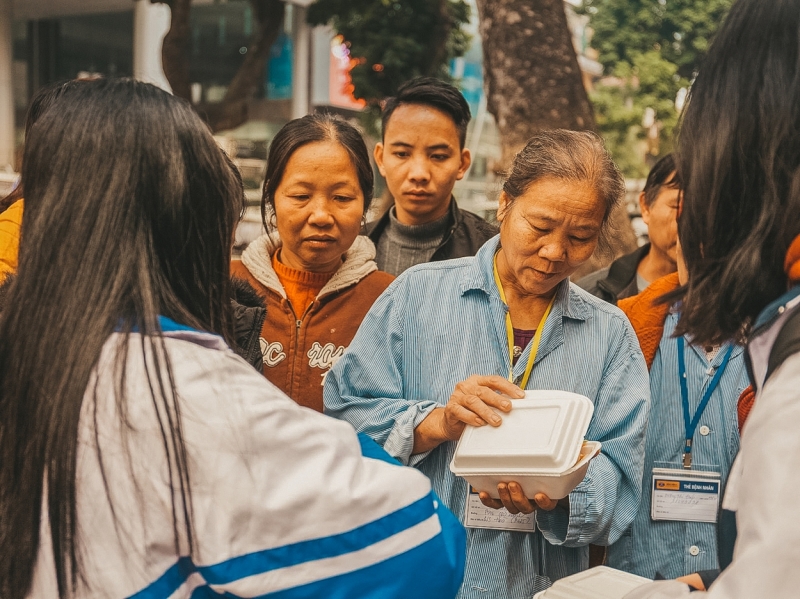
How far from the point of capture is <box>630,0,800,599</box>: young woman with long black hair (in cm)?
119

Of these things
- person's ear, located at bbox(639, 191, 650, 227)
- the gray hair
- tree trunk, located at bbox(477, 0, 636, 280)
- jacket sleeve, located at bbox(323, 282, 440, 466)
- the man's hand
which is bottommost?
the man's hand

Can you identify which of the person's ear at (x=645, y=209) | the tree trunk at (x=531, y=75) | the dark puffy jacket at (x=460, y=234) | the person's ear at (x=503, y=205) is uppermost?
the tree trunk at (x=531, y=75)

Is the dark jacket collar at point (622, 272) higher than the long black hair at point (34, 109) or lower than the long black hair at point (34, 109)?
lower

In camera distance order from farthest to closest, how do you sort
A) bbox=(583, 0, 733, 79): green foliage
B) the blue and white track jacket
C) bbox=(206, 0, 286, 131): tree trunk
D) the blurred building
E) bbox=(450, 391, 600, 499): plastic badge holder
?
1. the blurred building
2. bbox=(583, 0, 733, 79): green foliage
3. bbox=(206, 0, 286, 131): tree trunk
4. bbox=(450, 391, 600, 499): plastic badge holder
5. the blue and white track jacket

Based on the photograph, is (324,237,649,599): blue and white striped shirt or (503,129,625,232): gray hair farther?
(503,129,625,232): gray hair

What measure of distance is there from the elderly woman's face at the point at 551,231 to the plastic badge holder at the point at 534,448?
1.40 feet

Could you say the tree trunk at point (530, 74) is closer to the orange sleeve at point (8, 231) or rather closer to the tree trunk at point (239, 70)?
the tree trunk at point (239, 70)

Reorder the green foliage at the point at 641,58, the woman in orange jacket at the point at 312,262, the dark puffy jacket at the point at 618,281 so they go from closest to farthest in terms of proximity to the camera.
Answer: the woman in orange jacket at the point at 312,262, the dark puffy jacket at the point at 618,281, the green foliage at the point at 641,58

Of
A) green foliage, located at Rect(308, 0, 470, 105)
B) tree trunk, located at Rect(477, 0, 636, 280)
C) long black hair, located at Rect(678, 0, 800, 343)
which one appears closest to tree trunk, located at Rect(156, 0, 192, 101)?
green foliage, located at Rect(308, 0, 470, 105)

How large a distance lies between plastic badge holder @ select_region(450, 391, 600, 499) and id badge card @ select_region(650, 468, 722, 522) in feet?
2.21

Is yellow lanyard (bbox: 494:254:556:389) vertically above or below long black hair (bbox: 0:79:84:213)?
below

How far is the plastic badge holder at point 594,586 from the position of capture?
1.65 meters

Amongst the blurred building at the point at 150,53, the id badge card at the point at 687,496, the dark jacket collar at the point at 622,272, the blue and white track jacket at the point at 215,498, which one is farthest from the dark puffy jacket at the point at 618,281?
the blurred building at the point at 150,53

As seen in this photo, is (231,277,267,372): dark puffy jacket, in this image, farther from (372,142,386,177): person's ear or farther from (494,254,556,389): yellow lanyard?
(372,142,386,177): person's ear
